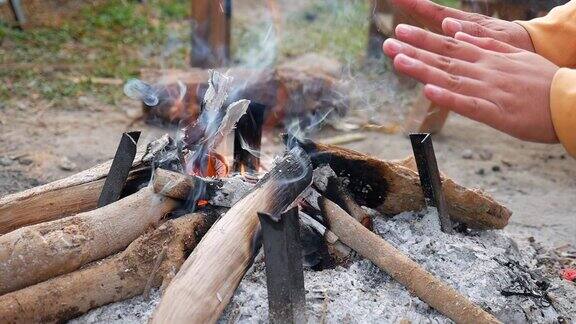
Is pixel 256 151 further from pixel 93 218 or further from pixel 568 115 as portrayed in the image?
pixel 568 115

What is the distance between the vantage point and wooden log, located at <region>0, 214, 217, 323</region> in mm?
2072

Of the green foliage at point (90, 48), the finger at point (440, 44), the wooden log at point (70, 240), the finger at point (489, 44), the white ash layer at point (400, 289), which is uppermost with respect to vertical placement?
the finger at point (440, 44)

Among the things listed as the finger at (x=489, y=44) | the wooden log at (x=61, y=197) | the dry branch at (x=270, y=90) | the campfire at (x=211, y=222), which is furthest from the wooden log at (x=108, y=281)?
the dry branch at (x=270, y=90)

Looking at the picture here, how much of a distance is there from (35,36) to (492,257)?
5.85 m

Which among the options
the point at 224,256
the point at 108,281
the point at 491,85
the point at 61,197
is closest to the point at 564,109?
the point at 491,85

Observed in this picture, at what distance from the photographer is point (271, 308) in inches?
81.2

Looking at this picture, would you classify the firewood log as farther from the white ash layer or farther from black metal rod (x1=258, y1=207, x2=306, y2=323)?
black metal rod (x1=258, y1=207, x2=306, y2=323)

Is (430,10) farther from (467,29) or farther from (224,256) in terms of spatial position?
(224,256)

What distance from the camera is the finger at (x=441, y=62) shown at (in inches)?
82.4

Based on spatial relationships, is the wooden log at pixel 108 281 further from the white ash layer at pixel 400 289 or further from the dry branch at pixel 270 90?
the dry branch at pixel 270 90

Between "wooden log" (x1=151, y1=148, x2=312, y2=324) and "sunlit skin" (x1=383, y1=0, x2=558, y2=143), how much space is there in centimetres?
62

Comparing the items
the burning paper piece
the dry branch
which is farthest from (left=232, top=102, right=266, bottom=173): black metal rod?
the dry branch

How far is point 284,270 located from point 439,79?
31.2 inches

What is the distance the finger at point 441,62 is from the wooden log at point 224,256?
620 mm
